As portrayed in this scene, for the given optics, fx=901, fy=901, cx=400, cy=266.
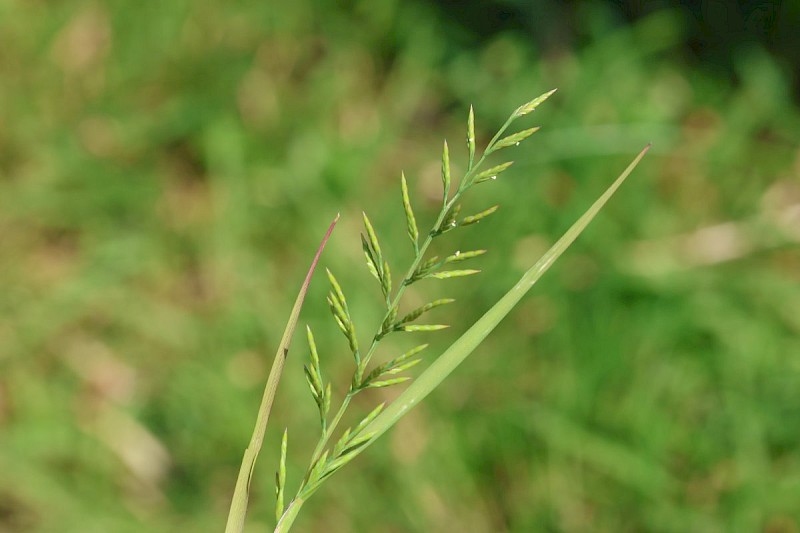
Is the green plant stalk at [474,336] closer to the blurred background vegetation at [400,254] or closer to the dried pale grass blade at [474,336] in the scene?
the dried pale grass blade at [474,336]

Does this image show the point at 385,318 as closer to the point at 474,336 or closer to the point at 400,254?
the point at 474,336

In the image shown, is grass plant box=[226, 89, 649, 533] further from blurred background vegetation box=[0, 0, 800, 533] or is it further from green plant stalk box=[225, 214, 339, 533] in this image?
blurred background vegetation box=[0, 0, 800, 533]

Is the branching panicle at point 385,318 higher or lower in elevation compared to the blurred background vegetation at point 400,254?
higher

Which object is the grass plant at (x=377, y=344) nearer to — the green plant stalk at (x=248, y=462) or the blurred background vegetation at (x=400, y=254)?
the green plant stalk at (x=248, y=462)

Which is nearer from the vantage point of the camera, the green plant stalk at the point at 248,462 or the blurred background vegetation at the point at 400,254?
the green plant stalk at the point at 248,462

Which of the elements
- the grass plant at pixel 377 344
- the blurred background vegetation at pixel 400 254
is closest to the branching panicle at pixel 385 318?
the grass plant at pixel 377 344

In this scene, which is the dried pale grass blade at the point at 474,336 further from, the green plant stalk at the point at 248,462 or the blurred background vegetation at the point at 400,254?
the blurred background vegetation at the point at 400,254

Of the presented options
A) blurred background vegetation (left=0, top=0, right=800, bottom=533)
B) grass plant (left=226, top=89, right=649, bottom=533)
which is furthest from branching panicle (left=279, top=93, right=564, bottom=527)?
blurred background vegetation (left=0, top=0, right=800, bottom=533)

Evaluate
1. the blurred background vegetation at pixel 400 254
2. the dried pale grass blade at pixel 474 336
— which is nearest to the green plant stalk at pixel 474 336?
the dried pale grass blade at pixel 474 336

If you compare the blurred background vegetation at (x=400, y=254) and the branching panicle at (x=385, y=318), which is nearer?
the branching panicle at (x=385, y=318)

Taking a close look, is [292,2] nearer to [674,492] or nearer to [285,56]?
[285,56]
